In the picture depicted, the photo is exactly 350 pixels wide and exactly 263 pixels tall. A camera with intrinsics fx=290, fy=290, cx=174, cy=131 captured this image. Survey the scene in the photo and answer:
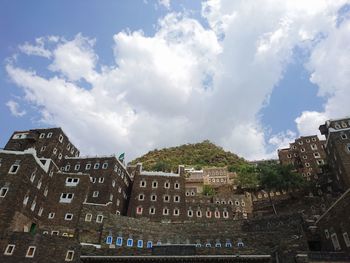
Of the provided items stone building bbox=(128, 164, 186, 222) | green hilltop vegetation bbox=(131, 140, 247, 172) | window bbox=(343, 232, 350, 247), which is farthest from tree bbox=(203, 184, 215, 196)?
window bbox=(343, 232, 350, 247)

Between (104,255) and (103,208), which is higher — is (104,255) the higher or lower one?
the lower one

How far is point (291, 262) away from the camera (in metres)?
27.4

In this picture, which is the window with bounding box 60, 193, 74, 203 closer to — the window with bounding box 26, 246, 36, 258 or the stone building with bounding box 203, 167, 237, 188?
the window with bounding box 26, 246, 36, 258

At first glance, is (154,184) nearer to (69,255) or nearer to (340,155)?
(69,255)

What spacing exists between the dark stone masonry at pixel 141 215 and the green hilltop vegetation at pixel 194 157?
44818 millimetres

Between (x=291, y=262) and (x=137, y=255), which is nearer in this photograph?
(x=291, y=262)

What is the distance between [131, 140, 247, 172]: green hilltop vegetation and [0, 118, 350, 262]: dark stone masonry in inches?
1764

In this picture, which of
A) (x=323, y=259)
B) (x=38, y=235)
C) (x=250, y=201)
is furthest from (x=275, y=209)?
(x=38, y=235)

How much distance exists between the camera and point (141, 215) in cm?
5288

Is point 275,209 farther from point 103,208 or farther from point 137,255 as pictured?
point 137,255

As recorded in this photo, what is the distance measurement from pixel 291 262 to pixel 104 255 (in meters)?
18.7

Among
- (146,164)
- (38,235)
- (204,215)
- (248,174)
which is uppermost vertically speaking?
(146,164)

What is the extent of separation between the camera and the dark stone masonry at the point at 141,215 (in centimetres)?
3075

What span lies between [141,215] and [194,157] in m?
72.3
